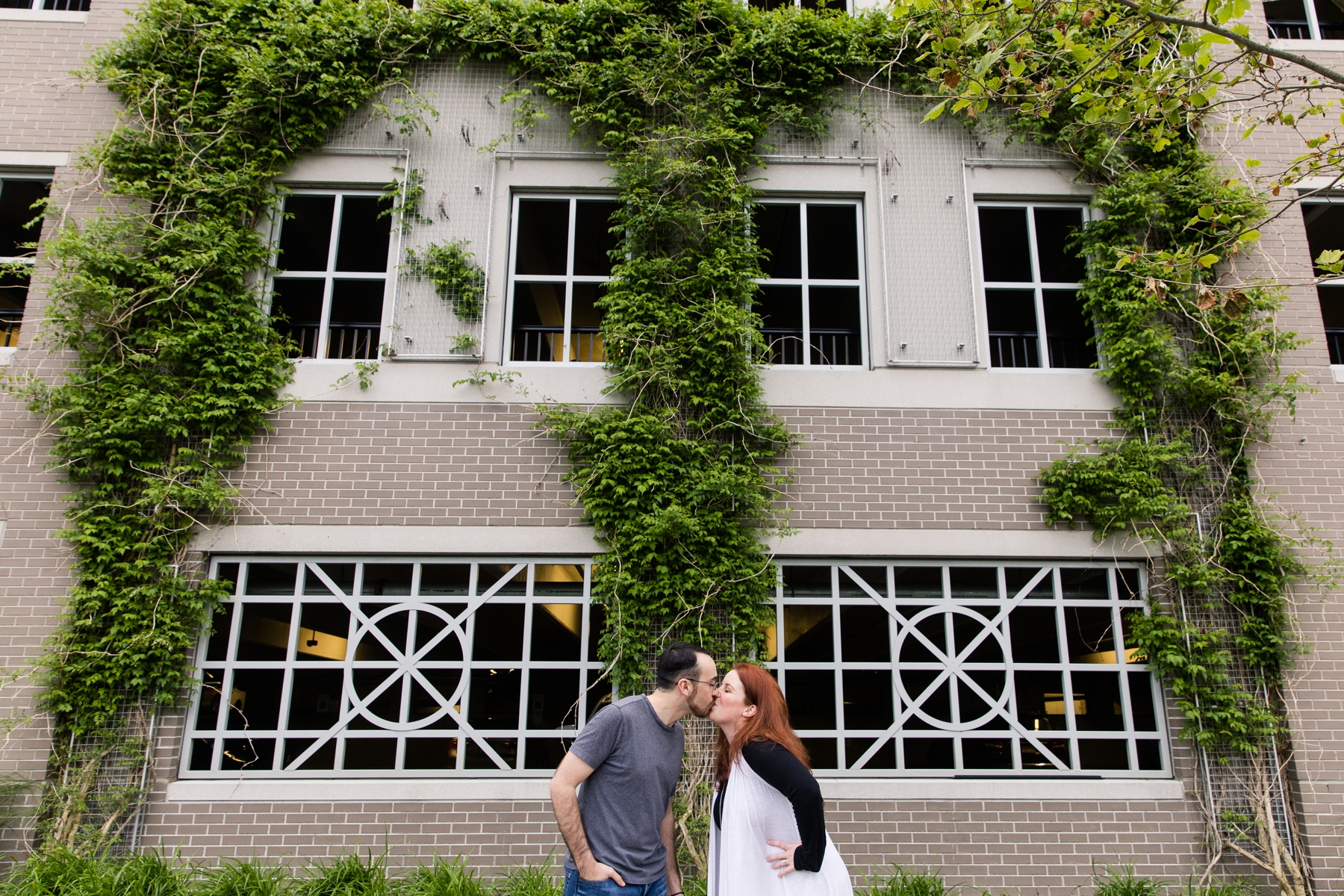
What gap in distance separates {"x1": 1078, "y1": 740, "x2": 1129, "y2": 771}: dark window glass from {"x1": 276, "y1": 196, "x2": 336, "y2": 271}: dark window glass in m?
8.73

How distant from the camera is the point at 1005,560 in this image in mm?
6738

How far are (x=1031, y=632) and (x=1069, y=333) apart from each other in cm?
298

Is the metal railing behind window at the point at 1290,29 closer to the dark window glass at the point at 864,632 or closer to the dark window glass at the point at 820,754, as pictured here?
the dark window glass at the point at 864,632

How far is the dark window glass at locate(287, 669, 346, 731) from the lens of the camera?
6859 millimetres

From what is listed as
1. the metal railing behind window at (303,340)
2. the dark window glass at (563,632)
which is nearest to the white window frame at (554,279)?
the metal railing behind window at (303,340)

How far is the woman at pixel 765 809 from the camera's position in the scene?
10.7 feet

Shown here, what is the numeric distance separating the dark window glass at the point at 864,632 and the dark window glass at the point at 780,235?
2.85 metres

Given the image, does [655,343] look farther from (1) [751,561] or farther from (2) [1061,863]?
(2) [1061,863]

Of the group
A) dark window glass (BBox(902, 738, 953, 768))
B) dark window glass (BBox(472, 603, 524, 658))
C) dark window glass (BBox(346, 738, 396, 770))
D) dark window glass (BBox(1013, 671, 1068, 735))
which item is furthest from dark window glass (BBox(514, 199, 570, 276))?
dark window glass (BBox(346, 738, 396, 770))

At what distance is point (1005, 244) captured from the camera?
32.9 feet

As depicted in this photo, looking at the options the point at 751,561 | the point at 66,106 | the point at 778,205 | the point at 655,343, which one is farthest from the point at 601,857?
the point at 66,106

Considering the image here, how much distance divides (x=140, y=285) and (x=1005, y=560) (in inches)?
307

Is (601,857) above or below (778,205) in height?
below

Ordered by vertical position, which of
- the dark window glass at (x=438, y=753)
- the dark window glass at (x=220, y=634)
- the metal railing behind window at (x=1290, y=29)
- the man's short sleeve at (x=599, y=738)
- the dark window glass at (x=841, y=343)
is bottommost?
the dark window glass at (x=438, y=753)
